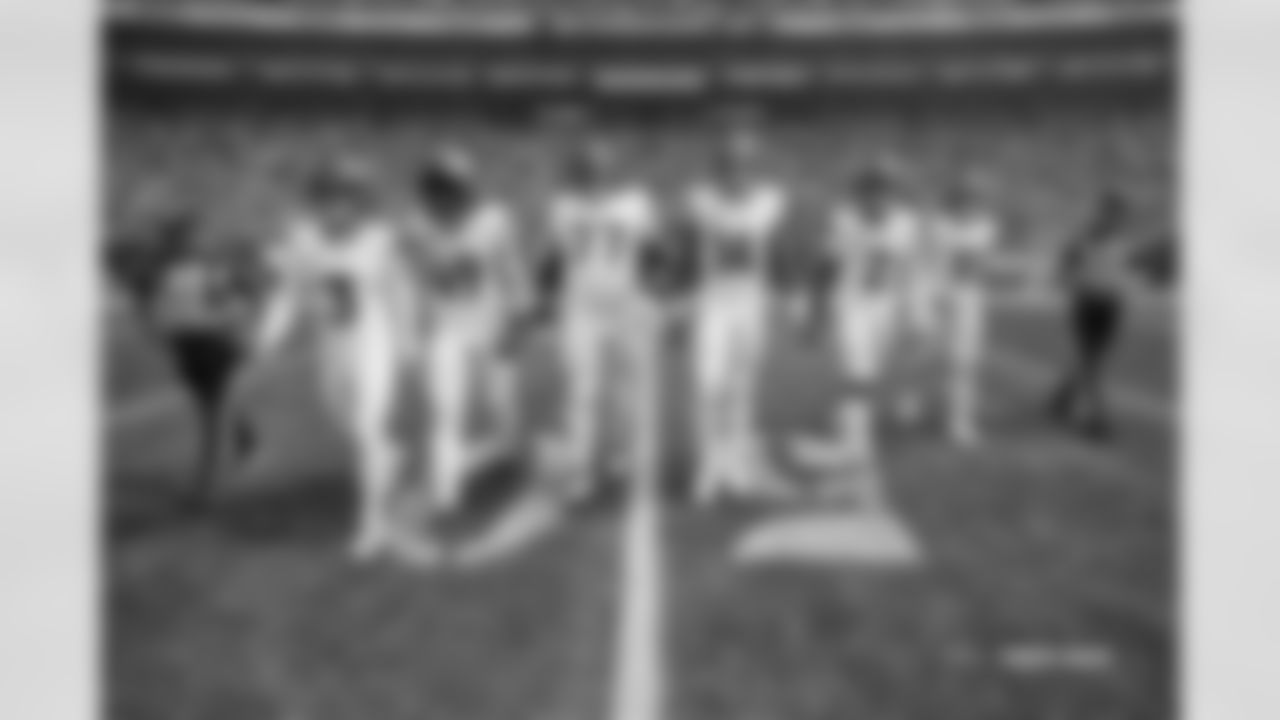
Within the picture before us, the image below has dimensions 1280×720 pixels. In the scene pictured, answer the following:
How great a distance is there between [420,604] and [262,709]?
0.55ft

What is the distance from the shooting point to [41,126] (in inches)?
Result: 47.8

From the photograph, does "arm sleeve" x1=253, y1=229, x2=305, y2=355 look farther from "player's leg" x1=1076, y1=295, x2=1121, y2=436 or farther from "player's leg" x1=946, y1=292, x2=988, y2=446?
"player's leg" x1=1076, y1=295, x2=1121, y2=436

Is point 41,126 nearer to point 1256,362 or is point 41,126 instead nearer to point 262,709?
point 262,709

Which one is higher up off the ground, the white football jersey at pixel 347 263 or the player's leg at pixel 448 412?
the white football jersey at pixel 347 263

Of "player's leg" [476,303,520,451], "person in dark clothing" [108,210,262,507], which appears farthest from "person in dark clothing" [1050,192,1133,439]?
"person in dark clothing" [108,210,262,507]

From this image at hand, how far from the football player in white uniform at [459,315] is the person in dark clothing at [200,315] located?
17 cm

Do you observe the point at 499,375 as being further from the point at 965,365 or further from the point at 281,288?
the point at 965,365

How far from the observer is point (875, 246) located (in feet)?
3.95

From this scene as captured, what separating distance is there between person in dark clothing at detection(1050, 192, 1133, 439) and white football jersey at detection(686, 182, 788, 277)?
10.6 inches

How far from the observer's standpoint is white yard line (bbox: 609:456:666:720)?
3.82ft

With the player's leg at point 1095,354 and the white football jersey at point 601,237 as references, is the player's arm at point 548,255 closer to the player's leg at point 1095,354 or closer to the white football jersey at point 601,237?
the white football jersey at point 601,237

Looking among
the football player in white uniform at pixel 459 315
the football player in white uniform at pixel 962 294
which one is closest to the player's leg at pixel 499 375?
the football player in white uniform at pixel 459 315

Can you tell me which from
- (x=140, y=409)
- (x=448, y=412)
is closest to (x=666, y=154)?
(x=448, y=412)

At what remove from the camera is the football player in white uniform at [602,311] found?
3.95 feet
